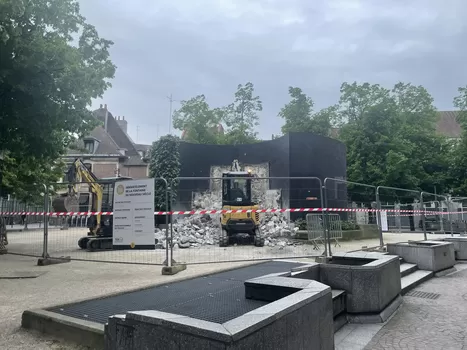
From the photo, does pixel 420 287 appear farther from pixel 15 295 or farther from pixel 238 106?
pixel 238 106

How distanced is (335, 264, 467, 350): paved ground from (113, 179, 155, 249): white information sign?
4.76 meters

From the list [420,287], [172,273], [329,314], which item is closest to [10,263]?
[172,273]

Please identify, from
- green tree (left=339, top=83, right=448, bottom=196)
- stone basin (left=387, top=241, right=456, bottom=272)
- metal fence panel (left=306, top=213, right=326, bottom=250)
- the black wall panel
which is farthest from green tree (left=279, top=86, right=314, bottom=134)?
stone basin (left=387, top=241, right=456, bottom=272)

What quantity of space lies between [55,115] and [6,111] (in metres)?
1.29

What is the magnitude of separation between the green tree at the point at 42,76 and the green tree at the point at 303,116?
78.0 ft

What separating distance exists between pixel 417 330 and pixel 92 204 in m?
11.9

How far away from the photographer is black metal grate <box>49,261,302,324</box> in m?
3.81

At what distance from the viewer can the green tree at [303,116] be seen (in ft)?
108

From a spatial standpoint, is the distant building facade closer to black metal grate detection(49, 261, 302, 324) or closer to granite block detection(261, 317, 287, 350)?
black metal grate detection(49, 261, 302, 324)

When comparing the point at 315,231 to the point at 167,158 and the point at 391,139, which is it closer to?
the point at 167,158

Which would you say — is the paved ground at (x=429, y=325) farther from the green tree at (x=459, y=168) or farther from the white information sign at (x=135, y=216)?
the green tree at (x=459, y=168)

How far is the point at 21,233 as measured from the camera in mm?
18781

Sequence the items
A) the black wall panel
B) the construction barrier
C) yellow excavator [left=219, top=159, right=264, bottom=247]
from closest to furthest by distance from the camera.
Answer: the construction barrier
yellow excavator [left=219, top=159, right=264, bottom=247]
the black wall panel

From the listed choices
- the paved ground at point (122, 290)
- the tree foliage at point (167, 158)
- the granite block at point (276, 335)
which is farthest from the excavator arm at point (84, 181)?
the granite block at point (276, 335)
